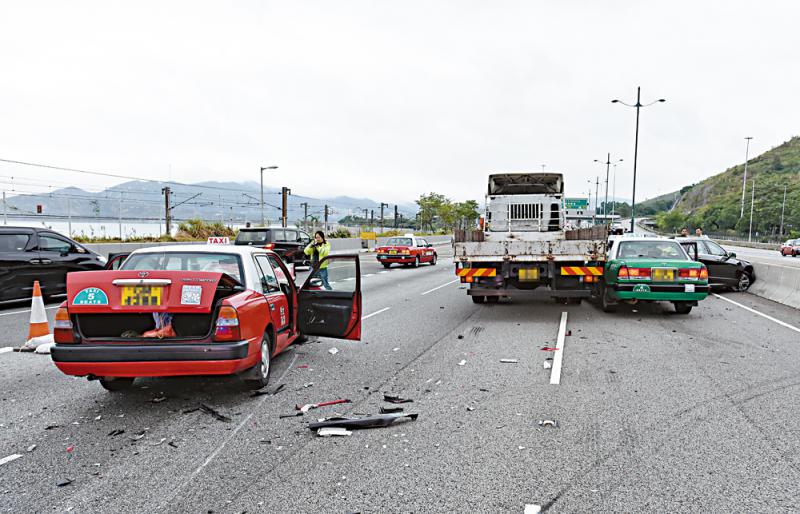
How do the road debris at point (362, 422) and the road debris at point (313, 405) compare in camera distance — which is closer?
the road debris at point (362, 422)

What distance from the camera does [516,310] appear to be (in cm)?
1247

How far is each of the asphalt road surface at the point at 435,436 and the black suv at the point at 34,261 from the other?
5804mm

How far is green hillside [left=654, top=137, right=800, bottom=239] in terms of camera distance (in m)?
88.1

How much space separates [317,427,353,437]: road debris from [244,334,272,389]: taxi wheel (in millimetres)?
1226

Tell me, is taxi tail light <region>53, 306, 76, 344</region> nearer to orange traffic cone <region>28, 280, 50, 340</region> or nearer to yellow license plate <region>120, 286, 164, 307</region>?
yellow license plate <region>120, 286, 164, 307</region>

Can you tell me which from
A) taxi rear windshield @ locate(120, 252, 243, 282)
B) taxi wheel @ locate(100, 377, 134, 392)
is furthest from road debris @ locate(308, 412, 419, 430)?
taxi wheel @ locate(100, 377, 134, 392)

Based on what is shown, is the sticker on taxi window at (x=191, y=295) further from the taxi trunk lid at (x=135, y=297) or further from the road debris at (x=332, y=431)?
the road debris at (x=332, y=431)

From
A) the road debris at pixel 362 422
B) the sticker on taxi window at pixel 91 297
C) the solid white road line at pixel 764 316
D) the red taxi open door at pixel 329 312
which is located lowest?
the solid white road line at pixel 764 316

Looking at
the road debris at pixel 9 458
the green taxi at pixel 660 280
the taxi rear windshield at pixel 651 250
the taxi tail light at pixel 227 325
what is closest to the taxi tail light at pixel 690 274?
the green taxi at pixel 660 280

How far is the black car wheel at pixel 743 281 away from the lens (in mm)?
16531

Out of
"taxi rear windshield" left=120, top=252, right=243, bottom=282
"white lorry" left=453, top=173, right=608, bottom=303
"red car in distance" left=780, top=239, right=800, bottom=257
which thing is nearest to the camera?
"taxi rear windshield" left=120, top=252, right=243, bottom=282

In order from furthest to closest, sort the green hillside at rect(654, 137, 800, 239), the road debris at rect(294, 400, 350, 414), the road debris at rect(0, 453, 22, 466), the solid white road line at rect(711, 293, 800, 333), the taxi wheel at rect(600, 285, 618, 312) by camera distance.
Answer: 1. the green hillside at rect(654, 137, 800, 239)
2. the taxi wheel at rect(600, 285, 618, 312)
3. the solid white road line at rect(711, 293, 800, 333)
4. the road debris at rect(294, 400, 350, 414)
5. the road debris at rect(0, 453, 22, 466)

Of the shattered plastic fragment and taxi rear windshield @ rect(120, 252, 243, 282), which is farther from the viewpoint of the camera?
taxi rear windshield @ rect(120, 252, 243, 282)

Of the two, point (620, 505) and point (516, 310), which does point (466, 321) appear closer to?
point (516, 310)
